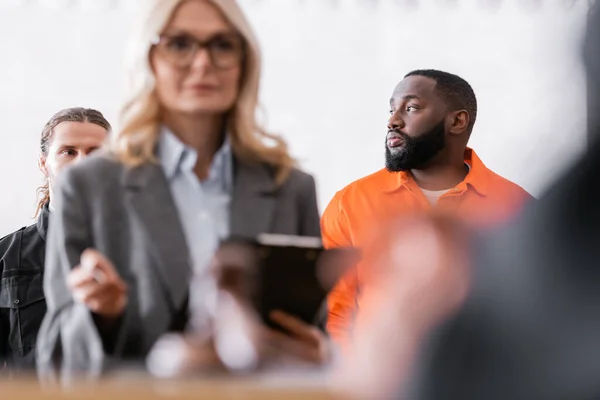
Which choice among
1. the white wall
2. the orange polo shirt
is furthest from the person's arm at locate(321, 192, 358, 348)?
the white wall

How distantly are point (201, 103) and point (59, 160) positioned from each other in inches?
37.7

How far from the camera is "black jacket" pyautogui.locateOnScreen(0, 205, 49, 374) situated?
6.36ft

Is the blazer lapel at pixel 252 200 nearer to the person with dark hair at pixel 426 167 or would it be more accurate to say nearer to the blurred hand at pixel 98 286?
the blurred hand at pixel 98 286

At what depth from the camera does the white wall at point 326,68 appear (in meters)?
2.74

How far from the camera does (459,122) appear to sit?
253 cm

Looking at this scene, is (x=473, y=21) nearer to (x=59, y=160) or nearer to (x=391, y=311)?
(x=59, y=160)

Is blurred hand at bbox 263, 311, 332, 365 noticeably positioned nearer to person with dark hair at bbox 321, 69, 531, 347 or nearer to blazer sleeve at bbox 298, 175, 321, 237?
blazer sleeve at bbox 298, 175, 321, 237

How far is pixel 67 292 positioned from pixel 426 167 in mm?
1419

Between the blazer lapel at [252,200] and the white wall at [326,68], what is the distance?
1.51 m

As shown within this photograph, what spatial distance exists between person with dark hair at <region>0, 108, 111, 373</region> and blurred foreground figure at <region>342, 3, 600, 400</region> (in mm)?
1502

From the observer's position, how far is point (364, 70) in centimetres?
288

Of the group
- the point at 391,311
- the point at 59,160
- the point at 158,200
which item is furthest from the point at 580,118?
the point at 59,160

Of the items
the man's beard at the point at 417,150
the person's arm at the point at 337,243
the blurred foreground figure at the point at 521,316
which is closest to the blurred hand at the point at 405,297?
the blurred foreground figure at the point at 521,316

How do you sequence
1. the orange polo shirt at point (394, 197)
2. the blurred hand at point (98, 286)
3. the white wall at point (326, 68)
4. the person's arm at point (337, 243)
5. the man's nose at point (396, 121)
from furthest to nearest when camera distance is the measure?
A: the white wall at point (326, 68) < the man's nose at point (396, 121) < the orange polo shirt at point (394, 197) < the person's arm at point (337, 243) < the blurred hand at point (98, 286)
